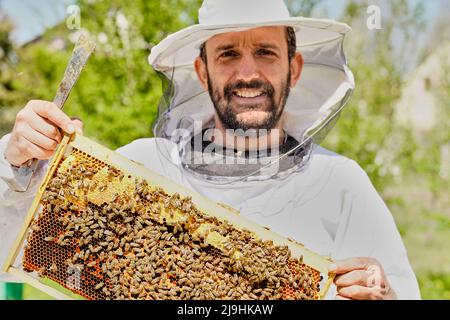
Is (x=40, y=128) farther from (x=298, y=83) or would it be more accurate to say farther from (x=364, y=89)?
(x=364, y=89)

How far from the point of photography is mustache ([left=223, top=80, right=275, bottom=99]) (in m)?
2.64

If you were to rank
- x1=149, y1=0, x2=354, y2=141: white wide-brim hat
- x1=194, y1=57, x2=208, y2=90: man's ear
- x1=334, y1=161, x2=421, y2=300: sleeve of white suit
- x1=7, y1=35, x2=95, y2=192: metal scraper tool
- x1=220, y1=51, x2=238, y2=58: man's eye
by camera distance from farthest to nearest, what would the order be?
x1=194, y1=57, x2=208, y2=90: man's ear
x1=220, y1=51, x2=238, y2=58: man's eye
x1=149, y1=0, x2=354, y2=141: white wide-brim hat
x1=334, y1=161, x2=421, y2=300: sleeve of white suit
x1=7, y1=35, x2=95, y2=192: metal scraper tool

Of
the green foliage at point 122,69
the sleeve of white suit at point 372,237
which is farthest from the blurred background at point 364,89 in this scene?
the sleeve of white suit at point 372,237

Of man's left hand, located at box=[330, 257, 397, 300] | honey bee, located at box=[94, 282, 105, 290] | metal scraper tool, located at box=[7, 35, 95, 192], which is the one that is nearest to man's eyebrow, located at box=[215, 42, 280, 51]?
metal scraper tool, located at box=[7, 35, 95, 192]

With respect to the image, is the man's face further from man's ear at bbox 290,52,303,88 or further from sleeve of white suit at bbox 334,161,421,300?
sleeve of white suit at bbox 334,161,421,300

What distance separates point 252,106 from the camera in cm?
266

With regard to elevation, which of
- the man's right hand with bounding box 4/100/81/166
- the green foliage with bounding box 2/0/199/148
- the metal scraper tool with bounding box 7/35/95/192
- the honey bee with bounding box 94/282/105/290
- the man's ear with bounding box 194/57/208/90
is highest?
the green foliage with bounding box 2/0/199/148

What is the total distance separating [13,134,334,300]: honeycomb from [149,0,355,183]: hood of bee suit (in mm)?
611

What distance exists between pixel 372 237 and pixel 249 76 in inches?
36.0

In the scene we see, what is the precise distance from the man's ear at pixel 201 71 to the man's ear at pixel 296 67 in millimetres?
420

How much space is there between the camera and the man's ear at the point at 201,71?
8.98 feet

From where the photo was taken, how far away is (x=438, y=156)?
636 cm
